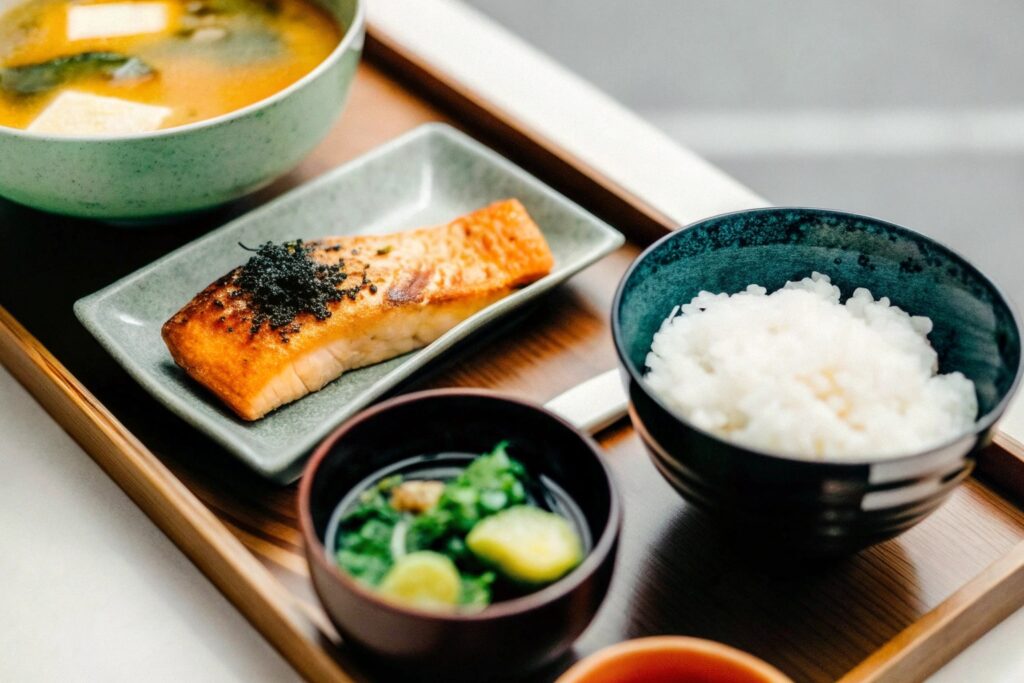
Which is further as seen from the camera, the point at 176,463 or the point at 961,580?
the point at 176,463

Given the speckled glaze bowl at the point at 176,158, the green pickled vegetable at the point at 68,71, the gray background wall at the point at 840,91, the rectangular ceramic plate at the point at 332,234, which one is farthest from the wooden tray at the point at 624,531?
the gray background wall at the point at 840,91

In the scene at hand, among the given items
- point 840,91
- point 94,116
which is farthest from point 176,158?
point 840,91

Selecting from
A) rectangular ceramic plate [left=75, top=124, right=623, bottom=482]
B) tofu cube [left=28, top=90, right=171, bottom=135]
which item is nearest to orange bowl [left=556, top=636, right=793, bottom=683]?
rectangular ceramic plate [left=75, top=124, right=623, bottom=482]

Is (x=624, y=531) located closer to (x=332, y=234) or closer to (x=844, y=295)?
(x=844, y=295)

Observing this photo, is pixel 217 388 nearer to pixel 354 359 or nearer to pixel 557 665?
pixel 354 359

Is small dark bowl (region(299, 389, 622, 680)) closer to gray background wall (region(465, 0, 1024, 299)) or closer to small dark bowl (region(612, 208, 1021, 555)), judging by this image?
small dark bowl (region(612, 208, 1021, 555))

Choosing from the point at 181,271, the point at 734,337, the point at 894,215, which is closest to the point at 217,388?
the point at 181,271
